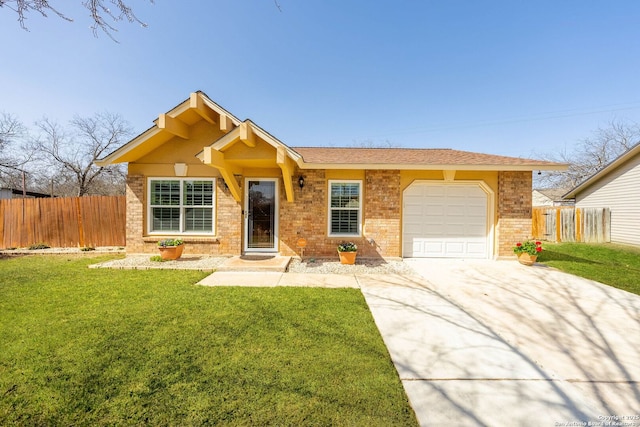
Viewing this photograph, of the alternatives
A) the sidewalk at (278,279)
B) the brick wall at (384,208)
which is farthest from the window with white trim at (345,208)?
the sidewalk at (278,279)

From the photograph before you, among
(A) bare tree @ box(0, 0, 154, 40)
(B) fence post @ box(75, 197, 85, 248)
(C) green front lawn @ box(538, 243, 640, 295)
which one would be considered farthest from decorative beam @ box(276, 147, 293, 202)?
(B) fence post @ box(75, 197, 85, 248)

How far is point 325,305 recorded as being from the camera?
169 inches

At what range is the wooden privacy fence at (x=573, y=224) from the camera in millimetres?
13414

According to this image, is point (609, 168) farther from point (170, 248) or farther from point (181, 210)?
point (170, 248)

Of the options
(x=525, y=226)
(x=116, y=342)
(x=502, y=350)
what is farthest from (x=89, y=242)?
(x=525, y=226)

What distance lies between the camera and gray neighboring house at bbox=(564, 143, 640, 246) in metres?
12.2

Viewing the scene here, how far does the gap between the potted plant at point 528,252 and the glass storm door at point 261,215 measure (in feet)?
24.6

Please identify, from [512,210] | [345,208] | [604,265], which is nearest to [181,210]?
[345,208]

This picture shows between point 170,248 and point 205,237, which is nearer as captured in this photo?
point 170,248

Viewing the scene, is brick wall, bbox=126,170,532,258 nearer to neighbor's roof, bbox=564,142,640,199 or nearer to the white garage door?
the white garage door

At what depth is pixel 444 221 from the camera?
8.32 meters

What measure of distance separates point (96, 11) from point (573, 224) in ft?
66.2

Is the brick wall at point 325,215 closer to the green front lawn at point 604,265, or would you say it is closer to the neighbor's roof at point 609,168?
the green front lawn at point 604,265

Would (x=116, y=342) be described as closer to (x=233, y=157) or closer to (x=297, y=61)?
(x=233, y=157)
